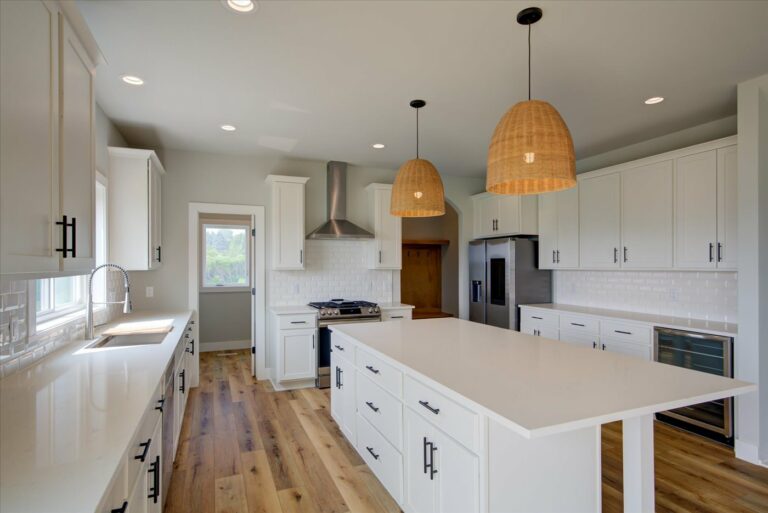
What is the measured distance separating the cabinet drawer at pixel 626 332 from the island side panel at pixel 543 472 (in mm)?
2368

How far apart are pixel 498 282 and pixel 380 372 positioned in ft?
10.7

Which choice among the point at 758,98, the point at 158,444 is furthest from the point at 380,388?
the point at 758,98

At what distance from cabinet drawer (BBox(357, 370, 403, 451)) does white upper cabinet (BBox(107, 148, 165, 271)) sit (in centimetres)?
233

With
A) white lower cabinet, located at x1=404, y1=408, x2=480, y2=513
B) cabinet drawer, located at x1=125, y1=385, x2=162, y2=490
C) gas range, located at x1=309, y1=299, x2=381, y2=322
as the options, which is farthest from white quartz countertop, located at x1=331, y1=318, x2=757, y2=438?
gas range, located at x1=309, y1=299, x2=381, y2=322

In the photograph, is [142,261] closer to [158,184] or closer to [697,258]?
[158,184]

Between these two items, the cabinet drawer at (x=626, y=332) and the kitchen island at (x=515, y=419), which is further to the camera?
the cabinet drawer at (x=626, y=332)

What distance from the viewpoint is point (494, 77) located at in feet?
9.44

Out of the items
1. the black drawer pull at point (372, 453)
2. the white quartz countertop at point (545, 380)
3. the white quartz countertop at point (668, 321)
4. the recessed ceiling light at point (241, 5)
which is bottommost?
the black drawer pull at point (372, 453)

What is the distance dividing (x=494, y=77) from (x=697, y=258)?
8.05 ft

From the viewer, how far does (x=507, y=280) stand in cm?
519

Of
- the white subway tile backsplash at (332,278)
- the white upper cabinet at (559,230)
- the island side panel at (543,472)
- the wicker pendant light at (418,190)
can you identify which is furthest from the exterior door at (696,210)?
the white subway tile backsplash at (332,278)

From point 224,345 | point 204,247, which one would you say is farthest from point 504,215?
point 224,345

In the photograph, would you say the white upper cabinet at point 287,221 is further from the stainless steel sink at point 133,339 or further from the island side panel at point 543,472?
the island side panel at point 543,472

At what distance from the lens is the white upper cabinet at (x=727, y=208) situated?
11.0 feet
